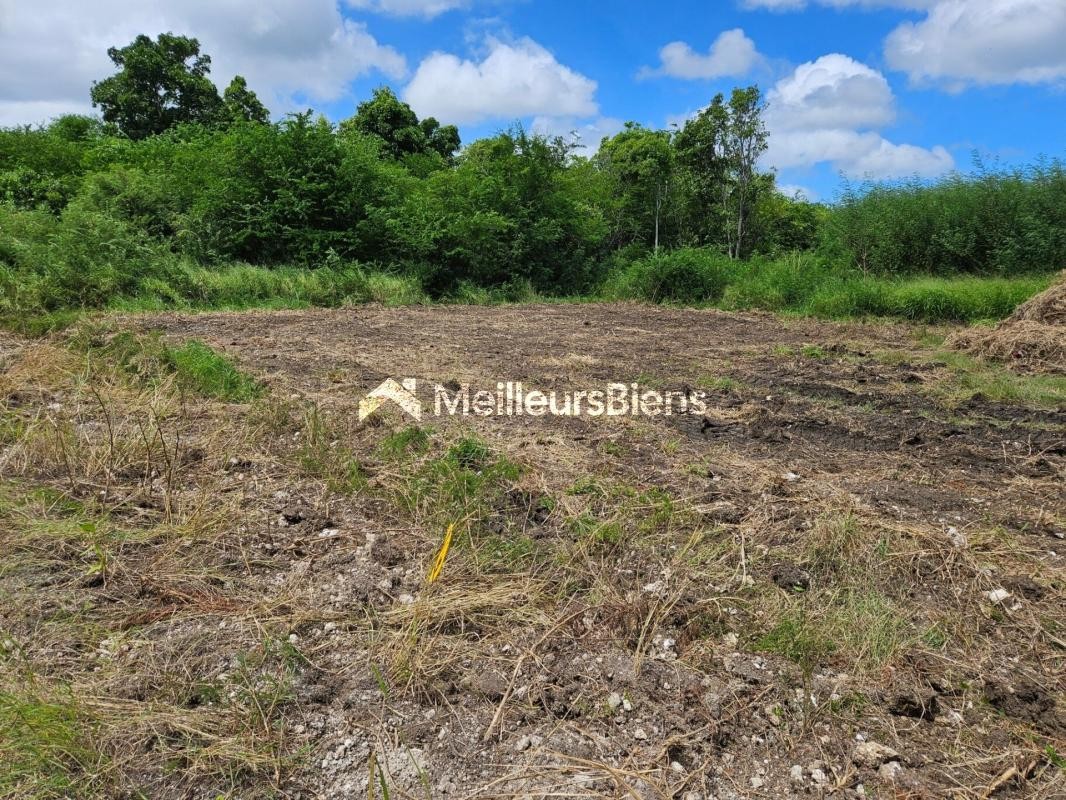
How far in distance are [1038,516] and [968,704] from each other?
1.52 meters

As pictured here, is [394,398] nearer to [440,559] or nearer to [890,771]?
[440,559]

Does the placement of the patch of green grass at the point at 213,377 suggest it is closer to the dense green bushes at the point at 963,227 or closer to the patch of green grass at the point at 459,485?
the patch of green grass at the point at 459,485

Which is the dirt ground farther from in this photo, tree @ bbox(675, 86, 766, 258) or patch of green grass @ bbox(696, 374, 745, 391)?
tree @ bbox(675, 86, 766, 258)

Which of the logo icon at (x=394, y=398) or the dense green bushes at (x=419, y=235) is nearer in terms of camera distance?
the logo icon at (x=394, y=398)

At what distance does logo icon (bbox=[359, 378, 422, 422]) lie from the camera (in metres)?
4.19

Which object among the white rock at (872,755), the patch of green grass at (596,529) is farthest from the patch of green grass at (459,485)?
the white rock at (872,755)

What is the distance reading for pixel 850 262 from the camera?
37.4 feet

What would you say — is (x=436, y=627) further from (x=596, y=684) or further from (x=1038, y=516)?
(x=1038, y=516)

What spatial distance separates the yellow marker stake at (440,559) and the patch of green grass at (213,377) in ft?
8.24

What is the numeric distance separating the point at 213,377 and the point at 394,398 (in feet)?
4.41

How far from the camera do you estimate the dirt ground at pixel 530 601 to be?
1554 mm

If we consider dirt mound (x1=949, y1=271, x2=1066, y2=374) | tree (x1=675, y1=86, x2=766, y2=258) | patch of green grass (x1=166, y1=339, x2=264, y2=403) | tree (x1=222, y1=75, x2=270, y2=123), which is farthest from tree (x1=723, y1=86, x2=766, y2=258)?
tree (x1=222, y1=75, x2=270, y2=123)

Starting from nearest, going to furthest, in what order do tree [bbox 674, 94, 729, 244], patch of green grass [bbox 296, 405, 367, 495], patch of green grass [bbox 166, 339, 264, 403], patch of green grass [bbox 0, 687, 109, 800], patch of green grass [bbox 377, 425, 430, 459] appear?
patch of green grass [bbox 0, 687, 109, 800] < patch of green grass [bbox 296, 405, 367, 495] < patch of green grass [bbox 377, 425, 430, 459] < patch of green grass [bbox 166, 339, 264, 403] < tree [bbox 674, 94, 729, 244]

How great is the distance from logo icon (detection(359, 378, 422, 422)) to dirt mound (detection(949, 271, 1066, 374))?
217 inches
